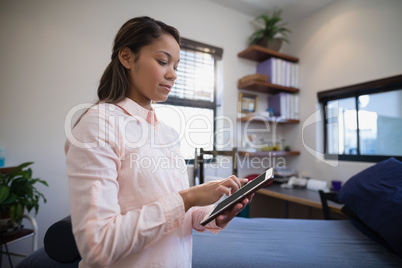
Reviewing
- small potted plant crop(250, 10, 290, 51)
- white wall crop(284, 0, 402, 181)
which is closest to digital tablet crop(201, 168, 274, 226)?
white wall crop(284, 0, 402, 181)

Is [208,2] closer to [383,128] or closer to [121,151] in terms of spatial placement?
[383,128]

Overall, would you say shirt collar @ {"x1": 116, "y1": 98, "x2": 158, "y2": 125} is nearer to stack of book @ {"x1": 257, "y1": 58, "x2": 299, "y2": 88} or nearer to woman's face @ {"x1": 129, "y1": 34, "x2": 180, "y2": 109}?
woman's face @ {"x1": 129, "y1": 34, "x2": 180, "y2": 109}

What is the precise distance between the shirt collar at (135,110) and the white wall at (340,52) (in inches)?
94.7

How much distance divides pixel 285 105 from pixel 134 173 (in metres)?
2.62

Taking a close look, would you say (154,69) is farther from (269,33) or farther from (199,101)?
(269,33)

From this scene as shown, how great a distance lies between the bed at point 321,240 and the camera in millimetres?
1044

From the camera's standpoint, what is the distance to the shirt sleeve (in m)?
0.45

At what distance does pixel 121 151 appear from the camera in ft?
1.85

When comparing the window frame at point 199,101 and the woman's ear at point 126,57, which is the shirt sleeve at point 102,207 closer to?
the woman's ear at point 126,57

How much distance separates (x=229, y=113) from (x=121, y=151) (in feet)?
7.23

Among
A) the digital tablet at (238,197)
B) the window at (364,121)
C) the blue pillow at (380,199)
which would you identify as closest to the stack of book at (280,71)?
the window at (364,121)

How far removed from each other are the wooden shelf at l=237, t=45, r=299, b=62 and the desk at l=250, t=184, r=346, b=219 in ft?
5.46

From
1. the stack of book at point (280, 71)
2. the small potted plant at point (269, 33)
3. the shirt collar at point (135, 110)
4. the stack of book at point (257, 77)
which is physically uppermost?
the small potted plant at point (269, 33)

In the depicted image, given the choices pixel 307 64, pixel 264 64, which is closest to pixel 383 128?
pixel 307 64
